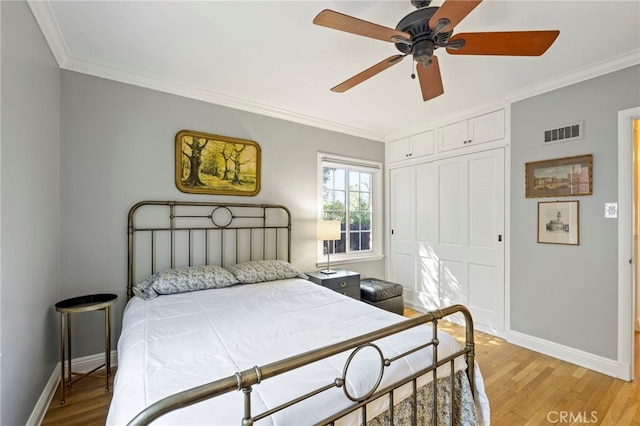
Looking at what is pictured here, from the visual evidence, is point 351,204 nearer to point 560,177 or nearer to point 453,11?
point 560,177

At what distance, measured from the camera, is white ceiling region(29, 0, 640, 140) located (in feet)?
5.93

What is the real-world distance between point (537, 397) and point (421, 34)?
2617 mm

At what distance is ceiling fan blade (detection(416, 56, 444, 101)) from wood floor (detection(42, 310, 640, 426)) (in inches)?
89.4

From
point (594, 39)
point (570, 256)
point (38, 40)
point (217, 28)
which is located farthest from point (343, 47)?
point (570, 256)

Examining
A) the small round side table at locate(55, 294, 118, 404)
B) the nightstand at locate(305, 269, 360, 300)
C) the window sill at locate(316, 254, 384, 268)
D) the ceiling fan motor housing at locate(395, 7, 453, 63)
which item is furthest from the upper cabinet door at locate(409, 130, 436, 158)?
the small round side table at locate(55, 294, 118, 404)

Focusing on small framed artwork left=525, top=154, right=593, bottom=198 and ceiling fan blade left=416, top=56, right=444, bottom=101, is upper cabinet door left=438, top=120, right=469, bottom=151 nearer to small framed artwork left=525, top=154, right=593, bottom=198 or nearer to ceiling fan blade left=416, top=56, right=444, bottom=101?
small framed artwork left=525, top=154, right=593, bottom=198

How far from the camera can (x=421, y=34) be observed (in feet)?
5.21

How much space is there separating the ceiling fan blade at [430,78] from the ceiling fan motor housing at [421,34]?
137mm

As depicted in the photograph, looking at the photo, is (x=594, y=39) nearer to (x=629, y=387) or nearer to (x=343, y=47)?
(x=343, y=47)

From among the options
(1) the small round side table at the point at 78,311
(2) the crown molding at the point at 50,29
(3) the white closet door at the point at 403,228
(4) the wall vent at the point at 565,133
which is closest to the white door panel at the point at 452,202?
(3) the white closet door at the point at 403,228

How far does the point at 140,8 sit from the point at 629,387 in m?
4.41

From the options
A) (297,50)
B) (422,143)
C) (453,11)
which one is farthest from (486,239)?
(297,50)

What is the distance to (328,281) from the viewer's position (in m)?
3.21

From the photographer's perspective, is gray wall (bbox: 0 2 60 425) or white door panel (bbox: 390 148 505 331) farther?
white door panel (bbox: 390 148 505 331)
